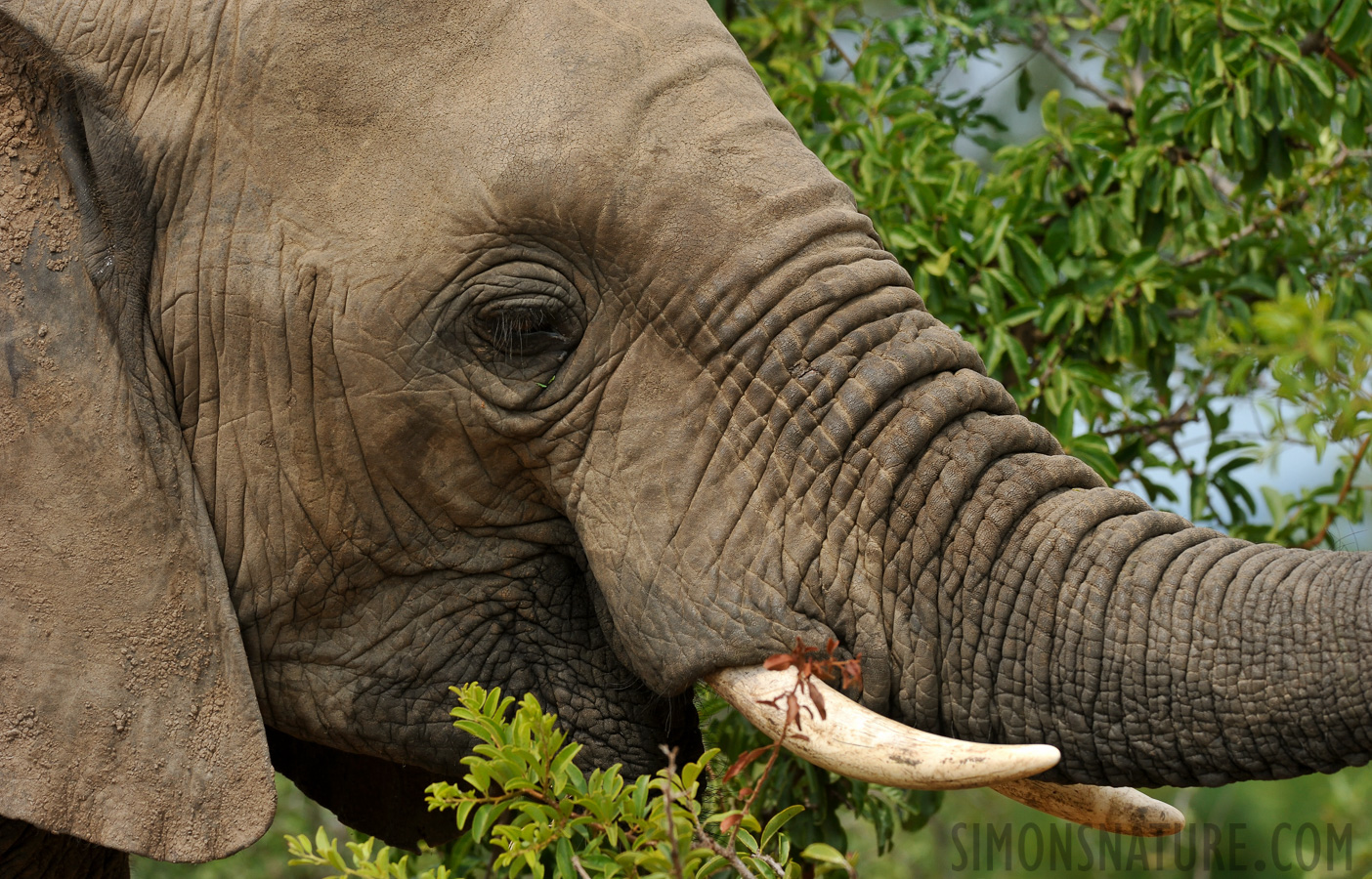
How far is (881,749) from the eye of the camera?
1860 mm

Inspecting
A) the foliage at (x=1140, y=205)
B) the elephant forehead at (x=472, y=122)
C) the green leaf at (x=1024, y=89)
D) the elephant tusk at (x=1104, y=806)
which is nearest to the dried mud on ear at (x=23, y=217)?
the elephant forehead at (x=472, y=122)

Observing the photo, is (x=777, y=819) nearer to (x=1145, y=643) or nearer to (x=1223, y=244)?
(x=1145, y=643)

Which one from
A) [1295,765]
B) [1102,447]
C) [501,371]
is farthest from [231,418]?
[1102,447]

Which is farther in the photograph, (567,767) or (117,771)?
(117,771)

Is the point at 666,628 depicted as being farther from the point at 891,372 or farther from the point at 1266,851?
the point at 1266,851

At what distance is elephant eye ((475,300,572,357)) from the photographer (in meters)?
2.17

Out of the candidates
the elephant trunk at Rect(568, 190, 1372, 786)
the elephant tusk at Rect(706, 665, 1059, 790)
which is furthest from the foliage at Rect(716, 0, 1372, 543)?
the elephant tusk at Rect(706, 665, 1059, 790)

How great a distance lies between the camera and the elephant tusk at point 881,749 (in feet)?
5.82

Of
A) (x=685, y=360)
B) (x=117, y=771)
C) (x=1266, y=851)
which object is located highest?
(x=685, y=360)

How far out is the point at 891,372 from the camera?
208 centimetres

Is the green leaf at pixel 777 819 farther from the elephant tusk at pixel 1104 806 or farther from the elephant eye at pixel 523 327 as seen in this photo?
the elephant eye at pixel 523 327

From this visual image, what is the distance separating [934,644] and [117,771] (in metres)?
1.19

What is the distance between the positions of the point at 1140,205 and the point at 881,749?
1979 millimetres

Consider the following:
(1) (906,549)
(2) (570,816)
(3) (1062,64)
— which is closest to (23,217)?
(2) (570,816)
